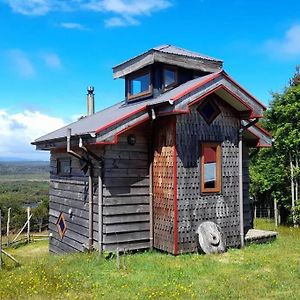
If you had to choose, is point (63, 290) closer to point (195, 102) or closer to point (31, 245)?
point (195, 102)

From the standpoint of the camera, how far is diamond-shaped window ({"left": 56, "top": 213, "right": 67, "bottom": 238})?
1567 centimetres

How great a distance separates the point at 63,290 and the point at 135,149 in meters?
5.35

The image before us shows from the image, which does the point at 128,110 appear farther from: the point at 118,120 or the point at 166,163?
the point at 166,163

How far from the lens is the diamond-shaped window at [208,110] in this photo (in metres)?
12.8

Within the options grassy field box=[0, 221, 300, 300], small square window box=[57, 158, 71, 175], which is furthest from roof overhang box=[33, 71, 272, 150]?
grassy field box=[0, 221, 300, 300]

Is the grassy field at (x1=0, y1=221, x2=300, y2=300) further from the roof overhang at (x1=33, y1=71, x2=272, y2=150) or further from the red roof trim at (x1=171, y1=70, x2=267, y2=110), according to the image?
the red roof trim at (x1=171, y1=70, x2=267, y2=110)

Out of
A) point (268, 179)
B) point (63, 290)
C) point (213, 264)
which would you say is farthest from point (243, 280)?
point (268, 179)

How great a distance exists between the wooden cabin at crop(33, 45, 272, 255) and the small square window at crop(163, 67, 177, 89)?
11 mm

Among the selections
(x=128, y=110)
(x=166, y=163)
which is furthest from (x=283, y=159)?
(x=166, y=163)

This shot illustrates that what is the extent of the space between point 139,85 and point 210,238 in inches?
249

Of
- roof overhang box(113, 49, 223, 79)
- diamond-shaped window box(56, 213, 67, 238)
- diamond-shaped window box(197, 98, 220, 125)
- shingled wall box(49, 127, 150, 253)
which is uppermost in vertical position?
roof overhang box(113, 49, 223, 79)

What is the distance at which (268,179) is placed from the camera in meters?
26.7

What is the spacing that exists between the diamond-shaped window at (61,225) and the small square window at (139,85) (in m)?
5.54

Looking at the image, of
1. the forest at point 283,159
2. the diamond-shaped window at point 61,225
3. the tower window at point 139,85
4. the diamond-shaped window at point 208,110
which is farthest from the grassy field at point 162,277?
the forest at point 283,159
